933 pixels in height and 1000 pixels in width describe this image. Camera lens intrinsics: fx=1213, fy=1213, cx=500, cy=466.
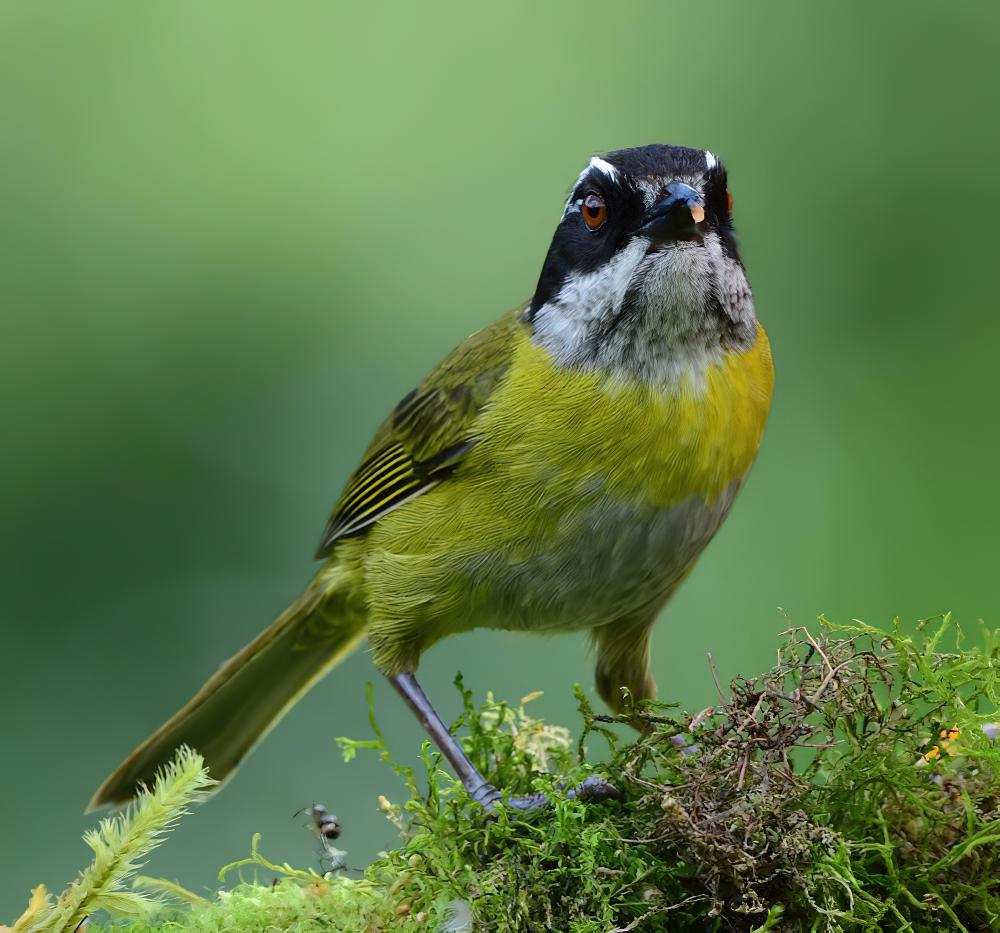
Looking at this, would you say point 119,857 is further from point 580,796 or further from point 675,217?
point 675,217

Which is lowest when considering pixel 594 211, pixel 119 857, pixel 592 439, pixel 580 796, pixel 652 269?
pixel 580 796

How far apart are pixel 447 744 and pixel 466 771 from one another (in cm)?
17

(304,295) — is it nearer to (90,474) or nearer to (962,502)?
(90,474)

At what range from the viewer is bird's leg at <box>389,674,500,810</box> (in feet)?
9.65

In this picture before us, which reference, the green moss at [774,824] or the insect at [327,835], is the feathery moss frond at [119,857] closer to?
the green moss at [774,824]

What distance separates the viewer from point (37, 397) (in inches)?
216

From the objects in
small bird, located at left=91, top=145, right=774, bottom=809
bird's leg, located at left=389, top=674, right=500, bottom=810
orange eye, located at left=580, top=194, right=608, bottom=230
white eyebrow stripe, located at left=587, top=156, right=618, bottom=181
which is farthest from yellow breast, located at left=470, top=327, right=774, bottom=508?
bird's leg, located at left=389, top=674, right=500, bottom=810

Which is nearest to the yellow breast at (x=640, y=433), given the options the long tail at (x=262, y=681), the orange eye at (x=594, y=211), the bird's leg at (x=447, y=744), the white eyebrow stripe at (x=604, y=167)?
the orange eye at (x=594, y=211)

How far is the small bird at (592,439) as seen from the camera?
10.3 ft

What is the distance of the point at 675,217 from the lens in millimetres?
3051

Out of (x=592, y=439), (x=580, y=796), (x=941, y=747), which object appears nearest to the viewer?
(x=941, y=747)

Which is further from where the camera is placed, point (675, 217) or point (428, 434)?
point (428, 434)

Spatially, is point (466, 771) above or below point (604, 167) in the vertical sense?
below

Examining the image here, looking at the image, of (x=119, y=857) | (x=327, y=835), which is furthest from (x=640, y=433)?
(x=119, y=857)
